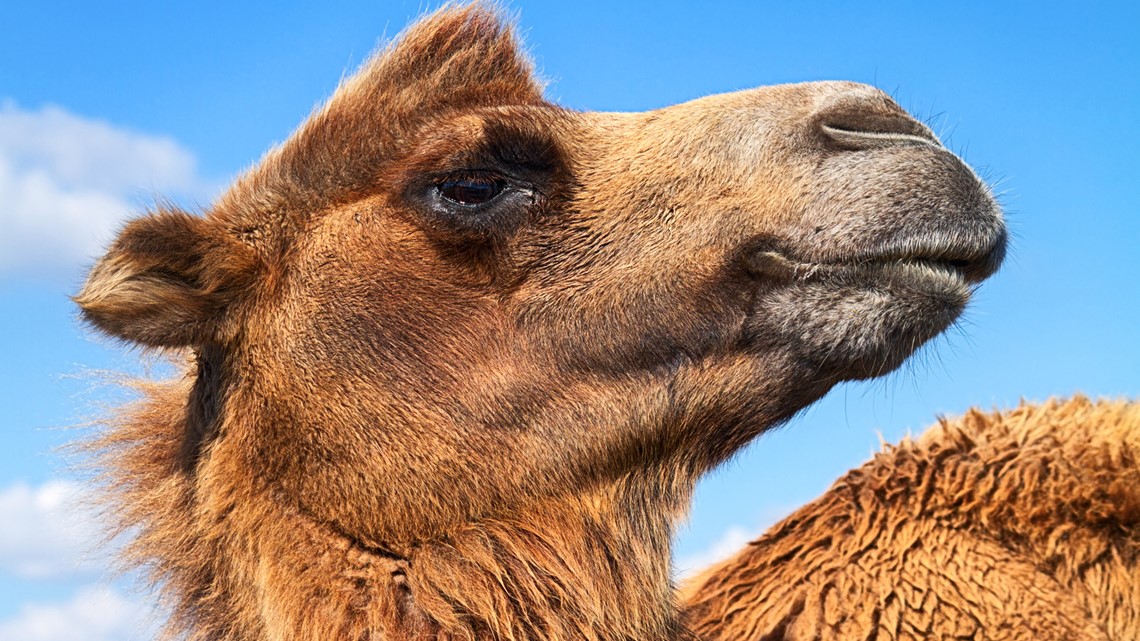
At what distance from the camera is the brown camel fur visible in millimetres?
4801

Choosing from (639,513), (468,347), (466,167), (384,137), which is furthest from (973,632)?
(384,137)

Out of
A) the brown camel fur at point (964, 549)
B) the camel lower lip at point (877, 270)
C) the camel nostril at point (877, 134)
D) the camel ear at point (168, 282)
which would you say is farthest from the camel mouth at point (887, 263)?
the camel ear at point (168, 282)

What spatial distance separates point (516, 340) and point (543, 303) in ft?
0.50

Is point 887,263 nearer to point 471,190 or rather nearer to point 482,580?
point 471,190

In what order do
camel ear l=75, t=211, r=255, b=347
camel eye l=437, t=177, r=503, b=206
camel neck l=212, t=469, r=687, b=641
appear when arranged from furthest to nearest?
camel eye l=437, t=177, r=503, b=206, camel ear l=75, t=211, r=255, b=347, camel neck l=212, t=469, r=687, b=641

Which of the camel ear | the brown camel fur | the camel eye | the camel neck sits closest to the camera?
the camel neck

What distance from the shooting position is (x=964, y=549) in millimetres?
4926

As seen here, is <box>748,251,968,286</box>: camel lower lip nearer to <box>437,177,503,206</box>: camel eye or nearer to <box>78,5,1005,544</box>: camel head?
<box>78,5,1005,544</box>: camel head

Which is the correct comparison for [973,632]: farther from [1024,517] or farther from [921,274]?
[921,274]

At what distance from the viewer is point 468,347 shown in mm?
4164

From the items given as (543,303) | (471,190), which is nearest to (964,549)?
(543,303)

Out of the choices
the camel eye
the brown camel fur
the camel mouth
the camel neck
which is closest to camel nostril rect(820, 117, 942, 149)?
the camel mouth

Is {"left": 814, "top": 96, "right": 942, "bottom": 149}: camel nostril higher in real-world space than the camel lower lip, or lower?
higher

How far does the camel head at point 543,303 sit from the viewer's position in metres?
4.06
